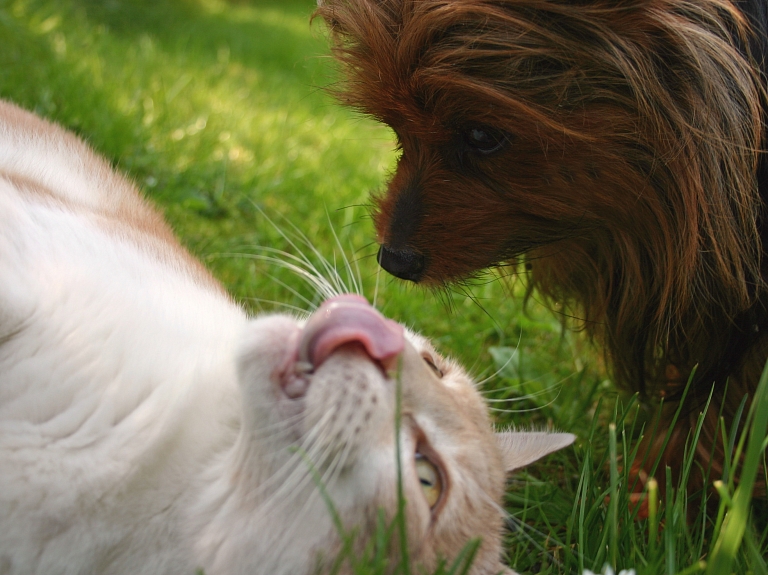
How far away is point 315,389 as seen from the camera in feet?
4.90

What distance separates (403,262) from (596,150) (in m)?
0.59

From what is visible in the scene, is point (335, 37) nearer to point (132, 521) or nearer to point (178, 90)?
point (132, 521)

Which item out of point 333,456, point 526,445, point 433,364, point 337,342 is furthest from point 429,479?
point 526,445

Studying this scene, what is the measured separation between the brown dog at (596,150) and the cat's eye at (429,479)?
632 millimetres

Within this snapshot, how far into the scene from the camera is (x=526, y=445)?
7.03 feet

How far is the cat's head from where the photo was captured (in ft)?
→ 4.82

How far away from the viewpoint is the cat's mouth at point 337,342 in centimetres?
152

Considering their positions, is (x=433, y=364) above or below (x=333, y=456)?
below

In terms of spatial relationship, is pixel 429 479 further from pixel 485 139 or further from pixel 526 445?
pixel 485 139

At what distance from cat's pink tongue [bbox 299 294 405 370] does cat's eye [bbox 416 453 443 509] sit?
22 centimetres

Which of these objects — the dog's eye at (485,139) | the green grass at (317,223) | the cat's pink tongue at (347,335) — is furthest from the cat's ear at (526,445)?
the dog's eye at (485,139)

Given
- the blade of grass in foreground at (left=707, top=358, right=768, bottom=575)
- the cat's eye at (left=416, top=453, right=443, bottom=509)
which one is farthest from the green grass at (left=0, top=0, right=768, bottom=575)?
the cat's eye at (left=416, top=453, right=443, bottom=509)

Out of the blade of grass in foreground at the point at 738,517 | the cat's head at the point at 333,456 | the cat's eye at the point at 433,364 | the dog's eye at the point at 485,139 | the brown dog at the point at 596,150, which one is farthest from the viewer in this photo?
the cat's eye at the point at 433,364

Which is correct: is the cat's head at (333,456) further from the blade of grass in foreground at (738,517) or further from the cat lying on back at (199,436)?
the blade of grass in foreground at (738,517)
